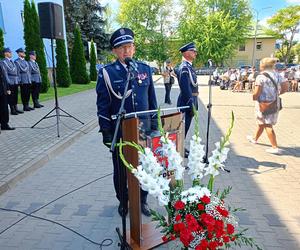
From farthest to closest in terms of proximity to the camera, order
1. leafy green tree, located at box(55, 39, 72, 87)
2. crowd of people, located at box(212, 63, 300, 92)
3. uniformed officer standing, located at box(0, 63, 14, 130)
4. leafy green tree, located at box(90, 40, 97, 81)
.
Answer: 1. leafy green tree, located at box(90, 40, 97, 81)
2. leafy green tree, located at box(55, 39, 72, 87)
3. crowd of people, located at box(212, 63, 300, 92)
4. uniformed officer standing, located at box(0, 63, 14, 130)

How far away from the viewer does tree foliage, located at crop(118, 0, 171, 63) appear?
4275 centimetres

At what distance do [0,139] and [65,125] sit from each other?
1.76 meters

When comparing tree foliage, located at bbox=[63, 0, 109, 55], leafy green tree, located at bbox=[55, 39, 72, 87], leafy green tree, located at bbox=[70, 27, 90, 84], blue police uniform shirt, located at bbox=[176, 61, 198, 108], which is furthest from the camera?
tree foliage, located at bbox=[63, 0, 109, 55]

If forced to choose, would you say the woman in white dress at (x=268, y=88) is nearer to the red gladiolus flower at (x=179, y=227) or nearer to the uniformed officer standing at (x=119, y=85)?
the uniformed officer standing at (x=119, y=85)

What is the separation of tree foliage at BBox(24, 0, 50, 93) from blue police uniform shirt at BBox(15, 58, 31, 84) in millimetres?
5425

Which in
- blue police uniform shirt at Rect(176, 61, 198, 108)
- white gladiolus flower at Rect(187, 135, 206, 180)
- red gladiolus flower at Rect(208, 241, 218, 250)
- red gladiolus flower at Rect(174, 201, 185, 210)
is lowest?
red gladiolus flower at Rect(208, 241, 218, 250)

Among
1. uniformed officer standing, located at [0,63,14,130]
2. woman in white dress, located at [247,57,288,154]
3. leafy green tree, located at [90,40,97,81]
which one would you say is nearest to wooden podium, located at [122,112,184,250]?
woman in white dress, located at [247,57,288,154]

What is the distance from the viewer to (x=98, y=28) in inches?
1112

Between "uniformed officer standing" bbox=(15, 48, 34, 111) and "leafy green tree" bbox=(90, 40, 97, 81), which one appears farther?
"leafy green tree" bbox=(90, 40, 97, 81)

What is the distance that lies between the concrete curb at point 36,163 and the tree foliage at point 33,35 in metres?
9.08

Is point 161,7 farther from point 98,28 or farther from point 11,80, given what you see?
point 11,80

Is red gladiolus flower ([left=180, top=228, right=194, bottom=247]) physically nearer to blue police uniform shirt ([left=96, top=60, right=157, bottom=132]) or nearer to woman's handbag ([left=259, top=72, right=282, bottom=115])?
blue police uniform shirt ([left=96, top=60, right=157, bottom=132])

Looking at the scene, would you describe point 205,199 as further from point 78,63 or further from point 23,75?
point 78,63

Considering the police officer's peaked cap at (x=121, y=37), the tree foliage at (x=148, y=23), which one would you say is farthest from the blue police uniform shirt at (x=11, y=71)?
the tree foliage at (x=148, y=23)
